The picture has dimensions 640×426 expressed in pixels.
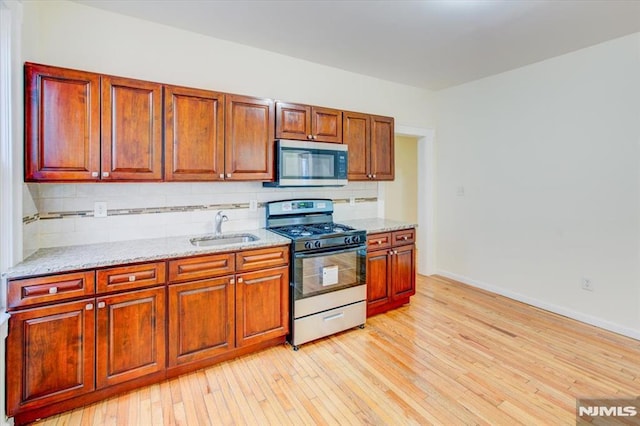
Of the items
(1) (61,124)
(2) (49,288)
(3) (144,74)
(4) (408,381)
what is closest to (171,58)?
(3) (144,74)

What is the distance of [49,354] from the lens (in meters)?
1.88

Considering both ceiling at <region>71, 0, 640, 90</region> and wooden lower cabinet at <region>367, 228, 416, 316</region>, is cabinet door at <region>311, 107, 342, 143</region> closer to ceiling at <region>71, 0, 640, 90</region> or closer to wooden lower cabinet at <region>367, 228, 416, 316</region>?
ceiling at <region>71, 0, 640, 90</region>

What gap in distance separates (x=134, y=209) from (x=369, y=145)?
2397mm

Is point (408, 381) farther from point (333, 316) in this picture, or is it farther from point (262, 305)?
point (262, 305)

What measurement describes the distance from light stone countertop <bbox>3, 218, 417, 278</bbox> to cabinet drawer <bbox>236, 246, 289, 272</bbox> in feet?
0.17

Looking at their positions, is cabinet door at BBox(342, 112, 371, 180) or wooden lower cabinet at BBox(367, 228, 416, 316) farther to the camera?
cabinet door at BBox(342, 112, 371, 180)

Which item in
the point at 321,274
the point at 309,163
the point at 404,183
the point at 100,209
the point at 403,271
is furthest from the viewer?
the point at 404,183

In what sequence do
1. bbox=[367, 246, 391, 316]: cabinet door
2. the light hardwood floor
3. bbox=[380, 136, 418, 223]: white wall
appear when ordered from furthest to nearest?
bbox=[380, 136, 418, 223]: white wall < bbox=[367, 246, 391, 316]: cabinet door < the light hardwood floor

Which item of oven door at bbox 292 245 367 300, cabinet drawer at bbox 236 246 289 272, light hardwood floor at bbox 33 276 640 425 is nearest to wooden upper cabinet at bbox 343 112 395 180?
oven door at bbox 292 245 367 300

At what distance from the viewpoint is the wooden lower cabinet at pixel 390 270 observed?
328 centimetres

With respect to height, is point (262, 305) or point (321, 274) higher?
point (321, 274)

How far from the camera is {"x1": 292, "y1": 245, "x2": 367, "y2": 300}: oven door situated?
2.72 m

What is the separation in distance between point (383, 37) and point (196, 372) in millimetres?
3238

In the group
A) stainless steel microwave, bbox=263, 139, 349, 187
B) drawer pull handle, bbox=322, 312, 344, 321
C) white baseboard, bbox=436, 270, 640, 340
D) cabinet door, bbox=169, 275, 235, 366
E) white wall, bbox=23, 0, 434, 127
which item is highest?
white wall, bbox=23, 0, 434, 127
